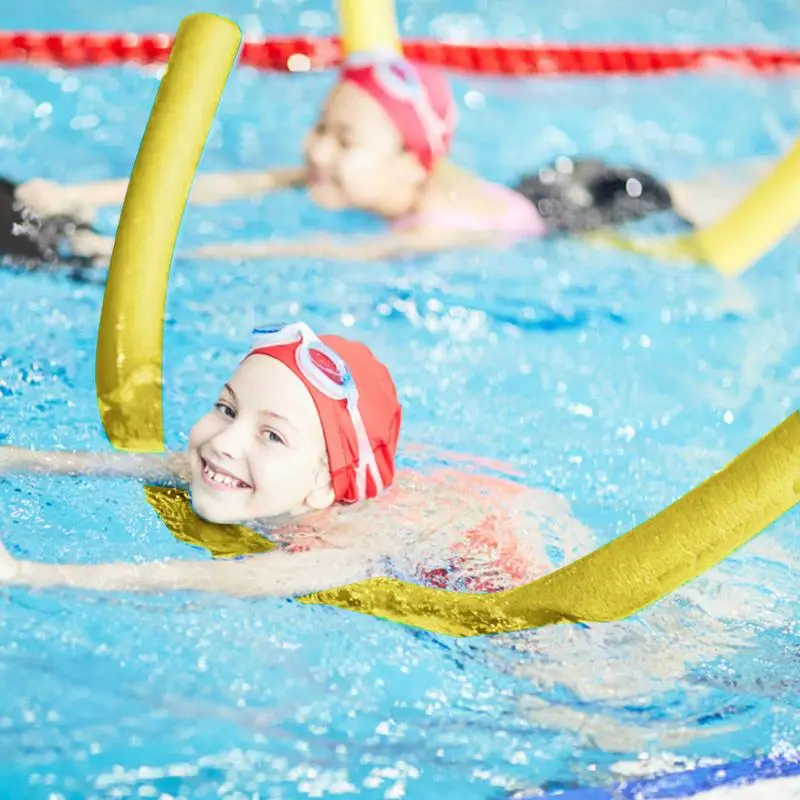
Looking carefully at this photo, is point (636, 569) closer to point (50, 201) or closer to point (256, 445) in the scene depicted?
point (256, 445)

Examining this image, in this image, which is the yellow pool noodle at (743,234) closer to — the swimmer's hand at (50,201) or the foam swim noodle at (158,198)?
the swimmer's hand at (50,201)

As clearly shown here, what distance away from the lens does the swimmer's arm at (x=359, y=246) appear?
5277 mm

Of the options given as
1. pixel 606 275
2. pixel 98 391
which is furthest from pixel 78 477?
pixel 606 275

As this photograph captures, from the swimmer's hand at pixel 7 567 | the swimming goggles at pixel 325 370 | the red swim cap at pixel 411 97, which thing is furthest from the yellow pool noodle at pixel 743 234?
the swimmer's hand at pixel 7 567

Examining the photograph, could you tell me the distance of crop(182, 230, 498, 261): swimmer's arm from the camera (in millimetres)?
5277

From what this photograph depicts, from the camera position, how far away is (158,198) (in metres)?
3.52

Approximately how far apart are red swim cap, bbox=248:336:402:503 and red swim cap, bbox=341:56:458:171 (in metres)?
1.80

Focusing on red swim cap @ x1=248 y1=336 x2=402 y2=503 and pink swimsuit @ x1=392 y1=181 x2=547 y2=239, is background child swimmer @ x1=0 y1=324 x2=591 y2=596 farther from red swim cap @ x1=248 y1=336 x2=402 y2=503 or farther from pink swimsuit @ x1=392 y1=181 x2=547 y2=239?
pink swimsuit @ x1=392 y1=181 x2=547 y2=239

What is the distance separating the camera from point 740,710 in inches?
128

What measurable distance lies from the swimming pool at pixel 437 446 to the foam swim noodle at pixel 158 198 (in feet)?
1.14

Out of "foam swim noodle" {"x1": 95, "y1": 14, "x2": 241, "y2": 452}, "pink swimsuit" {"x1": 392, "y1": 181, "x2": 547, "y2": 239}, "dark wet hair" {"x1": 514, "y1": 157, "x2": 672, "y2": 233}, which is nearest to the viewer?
"foam swim noodle" {"x1": 95, "y1": 14, "x2": 241, "y2": 452}

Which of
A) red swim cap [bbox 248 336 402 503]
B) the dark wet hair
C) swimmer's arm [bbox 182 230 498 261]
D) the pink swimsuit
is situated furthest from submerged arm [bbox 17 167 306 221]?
red swim cap [bbox 248 336 402 503]

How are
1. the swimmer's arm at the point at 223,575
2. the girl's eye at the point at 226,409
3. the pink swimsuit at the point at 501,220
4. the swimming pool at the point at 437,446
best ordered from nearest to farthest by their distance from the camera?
the swimming pool at the point at 437,446 < the swimmer's arm at the point at 223,575 < the girl's eye at the point at 226,409 < the pink swimsuit at the point at 501,220

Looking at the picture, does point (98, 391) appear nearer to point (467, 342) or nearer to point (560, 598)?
point (560, 598)
